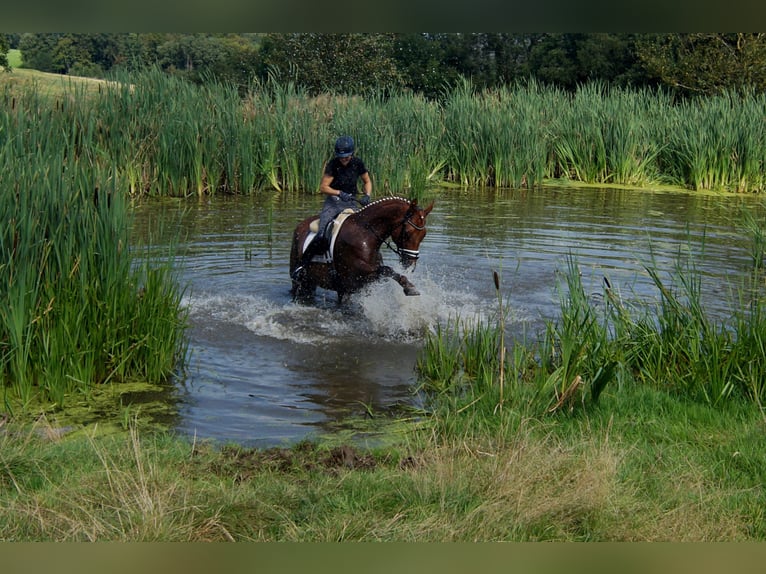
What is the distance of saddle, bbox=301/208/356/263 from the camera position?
391 inches

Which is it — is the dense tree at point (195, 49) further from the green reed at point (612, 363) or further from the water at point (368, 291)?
the green reed at point (612, 363)

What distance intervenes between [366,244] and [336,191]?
2.85ft

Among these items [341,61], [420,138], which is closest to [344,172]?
[420,138]

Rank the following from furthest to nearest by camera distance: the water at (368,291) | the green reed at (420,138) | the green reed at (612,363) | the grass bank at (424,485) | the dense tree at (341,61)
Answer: the dense tree at (341,61) → the green reed at (420,138) → the water at (368,291) → the green reed at (612,363) → the grass bank at (424,485)

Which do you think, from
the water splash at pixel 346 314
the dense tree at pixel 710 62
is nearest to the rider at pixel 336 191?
the water splash at pixel 346 314

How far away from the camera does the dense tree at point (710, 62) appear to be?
29812mm

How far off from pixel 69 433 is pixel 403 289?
4653mm

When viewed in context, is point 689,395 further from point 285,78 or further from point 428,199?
point 285,78

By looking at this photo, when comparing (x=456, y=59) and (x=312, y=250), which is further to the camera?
(x=456, y=59)

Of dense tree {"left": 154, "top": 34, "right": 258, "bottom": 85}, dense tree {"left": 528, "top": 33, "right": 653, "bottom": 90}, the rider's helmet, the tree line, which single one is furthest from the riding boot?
dense tree {"left": 154, "top": 34, "right": 258, "bottom": 85}

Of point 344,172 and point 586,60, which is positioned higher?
point 586,60

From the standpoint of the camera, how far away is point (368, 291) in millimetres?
9938

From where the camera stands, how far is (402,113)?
67.8ft

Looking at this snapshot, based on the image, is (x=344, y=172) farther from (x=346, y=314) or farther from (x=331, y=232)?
(x=346, y=314)
